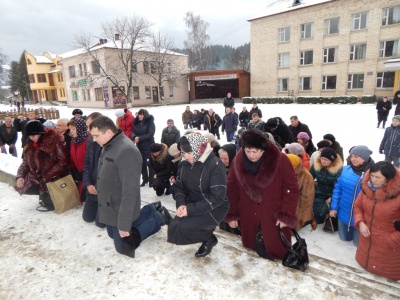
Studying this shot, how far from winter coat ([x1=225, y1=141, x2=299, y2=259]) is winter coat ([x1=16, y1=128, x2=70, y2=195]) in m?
3.23

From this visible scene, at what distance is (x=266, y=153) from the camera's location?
2.65m

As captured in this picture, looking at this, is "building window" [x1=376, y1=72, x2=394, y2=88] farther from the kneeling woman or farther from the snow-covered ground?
the kneeling woman

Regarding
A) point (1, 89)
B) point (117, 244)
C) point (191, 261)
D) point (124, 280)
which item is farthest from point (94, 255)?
point (1, 89)

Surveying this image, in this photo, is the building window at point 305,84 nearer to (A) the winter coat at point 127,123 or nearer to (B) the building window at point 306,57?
(B) the building window at point 306,57

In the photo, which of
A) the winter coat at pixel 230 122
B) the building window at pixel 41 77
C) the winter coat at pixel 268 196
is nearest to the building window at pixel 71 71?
the building window at pixel 41 77

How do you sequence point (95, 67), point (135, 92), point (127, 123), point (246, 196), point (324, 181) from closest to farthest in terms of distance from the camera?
1. point (246, 196)
2. point (324, 181)
3. point (127, 123)
4. point (95, 67)
5. point (135, 92)

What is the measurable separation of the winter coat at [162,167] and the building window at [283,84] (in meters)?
28.1

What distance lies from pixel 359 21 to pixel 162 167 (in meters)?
29.3

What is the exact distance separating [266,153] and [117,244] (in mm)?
2163

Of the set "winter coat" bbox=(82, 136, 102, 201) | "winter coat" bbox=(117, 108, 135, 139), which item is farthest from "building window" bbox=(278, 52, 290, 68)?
"winter coat" bbox=(82, 136, 102, 201)

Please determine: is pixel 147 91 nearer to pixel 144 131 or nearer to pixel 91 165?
pixel 144 131

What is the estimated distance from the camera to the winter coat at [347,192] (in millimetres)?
3420

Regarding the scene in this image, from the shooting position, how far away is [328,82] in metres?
27.8

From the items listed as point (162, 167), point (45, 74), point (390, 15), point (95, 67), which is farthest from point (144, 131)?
point (45, 74)
